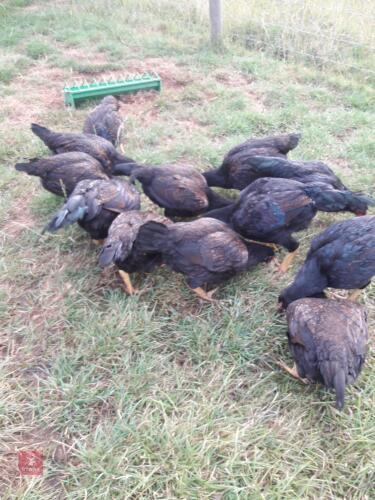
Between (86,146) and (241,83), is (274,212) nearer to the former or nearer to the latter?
(86,146)

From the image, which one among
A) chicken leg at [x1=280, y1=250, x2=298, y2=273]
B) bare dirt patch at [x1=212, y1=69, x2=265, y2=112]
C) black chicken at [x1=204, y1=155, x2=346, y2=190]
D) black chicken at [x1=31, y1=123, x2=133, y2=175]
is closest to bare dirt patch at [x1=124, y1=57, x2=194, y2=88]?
bare dirt patch at [x1=212, y1=69, x2=265, y2=112]

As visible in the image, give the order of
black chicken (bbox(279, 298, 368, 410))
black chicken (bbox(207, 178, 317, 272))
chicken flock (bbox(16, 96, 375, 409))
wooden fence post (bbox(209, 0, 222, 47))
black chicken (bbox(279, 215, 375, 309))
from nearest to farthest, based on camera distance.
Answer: black chicken (bbox(279, 298, 368, 410)) < chicken flock (bbox(16, 96, 375, 409)) < black chicken (bbox(279, 215, 375, 309)) < black chicken (bbox(207, 178, 317, 272)) < wooden fence post (bbox(209, 0, 222, 47))

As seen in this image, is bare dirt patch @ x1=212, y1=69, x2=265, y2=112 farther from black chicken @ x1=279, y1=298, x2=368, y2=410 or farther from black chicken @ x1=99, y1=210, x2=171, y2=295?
black chicken @ x1=279, y1=298, x2=368, y2=410

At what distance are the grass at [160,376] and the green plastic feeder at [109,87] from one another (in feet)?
2.97

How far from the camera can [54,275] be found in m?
3.45

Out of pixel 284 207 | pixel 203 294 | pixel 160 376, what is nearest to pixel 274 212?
pixel 284 207

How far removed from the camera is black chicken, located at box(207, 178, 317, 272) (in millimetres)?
3346

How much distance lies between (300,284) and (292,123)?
312 cm

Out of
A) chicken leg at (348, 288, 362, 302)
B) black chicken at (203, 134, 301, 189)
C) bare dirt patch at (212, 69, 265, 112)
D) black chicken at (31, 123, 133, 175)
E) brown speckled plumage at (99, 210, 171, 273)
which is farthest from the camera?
bare dirt patch at (212, 69, 265, 112)

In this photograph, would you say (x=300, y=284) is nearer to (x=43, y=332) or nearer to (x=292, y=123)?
(x=43, y=332)

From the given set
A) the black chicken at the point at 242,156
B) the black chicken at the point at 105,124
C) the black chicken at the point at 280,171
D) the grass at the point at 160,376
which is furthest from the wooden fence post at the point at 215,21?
the black chicken at the point at 280,171

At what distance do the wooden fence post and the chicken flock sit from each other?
398 cm

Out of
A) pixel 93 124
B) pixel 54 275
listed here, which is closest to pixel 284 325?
pixel 54 275

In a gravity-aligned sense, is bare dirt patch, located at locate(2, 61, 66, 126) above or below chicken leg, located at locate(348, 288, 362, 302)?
above
